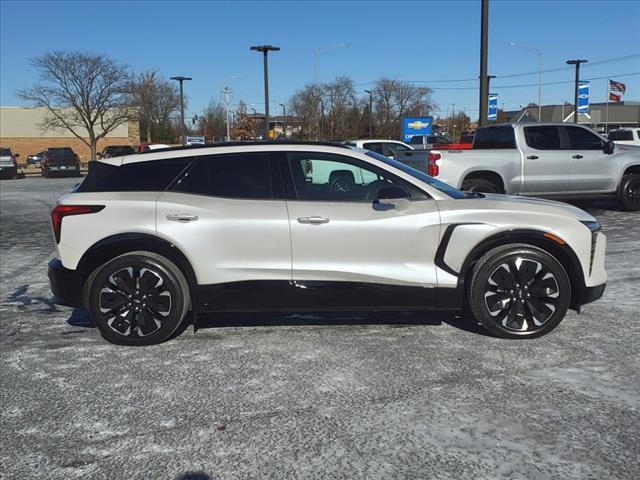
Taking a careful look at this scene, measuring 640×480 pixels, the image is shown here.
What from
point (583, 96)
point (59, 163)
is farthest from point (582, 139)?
point (59, 163)

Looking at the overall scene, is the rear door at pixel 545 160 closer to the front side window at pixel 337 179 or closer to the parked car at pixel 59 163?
the front side window at pixel 337 179

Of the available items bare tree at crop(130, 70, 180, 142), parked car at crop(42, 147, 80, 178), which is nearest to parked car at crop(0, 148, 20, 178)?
parked car at crop(42, 147, 80, 178)

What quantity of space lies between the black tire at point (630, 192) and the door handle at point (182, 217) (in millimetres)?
10273

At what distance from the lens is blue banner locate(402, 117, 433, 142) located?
48344mm

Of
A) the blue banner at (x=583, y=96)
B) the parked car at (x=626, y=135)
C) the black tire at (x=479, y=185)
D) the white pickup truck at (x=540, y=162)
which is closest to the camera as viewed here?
the white pickup truck at (x=540, y=162)

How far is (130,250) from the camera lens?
16.7ft

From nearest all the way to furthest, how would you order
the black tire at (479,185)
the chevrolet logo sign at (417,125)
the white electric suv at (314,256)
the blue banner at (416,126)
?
the white electric suv at (314,256) < the black tire at (479,185) < the blue banner at (416,126) < the chevrolet logo sign at (417,125)

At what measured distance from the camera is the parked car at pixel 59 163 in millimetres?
36219

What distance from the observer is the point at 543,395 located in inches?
155

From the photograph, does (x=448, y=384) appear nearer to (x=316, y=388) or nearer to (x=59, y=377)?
(x=316, y=388)

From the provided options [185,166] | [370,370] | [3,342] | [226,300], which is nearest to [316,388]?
[370,370]

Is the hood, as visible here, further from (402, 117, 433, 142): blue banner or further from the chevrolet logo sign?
the chevrolet logo sign

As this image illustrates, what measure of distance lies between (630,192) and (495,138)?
122 inches

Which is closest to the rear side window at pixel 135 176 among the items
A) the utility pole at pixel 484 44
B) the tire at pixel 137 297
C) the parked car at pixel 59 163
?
the tire at pixel 137 297
